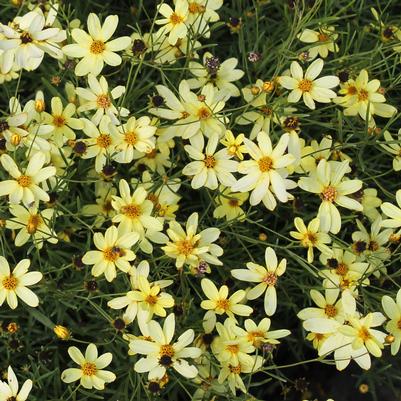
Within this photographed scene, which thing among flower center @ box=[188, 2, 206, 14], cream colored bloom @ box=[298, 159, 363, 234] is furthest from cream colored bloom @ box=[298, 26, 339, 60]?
cream colored bloom @ box=[298, 159, 363, 234]

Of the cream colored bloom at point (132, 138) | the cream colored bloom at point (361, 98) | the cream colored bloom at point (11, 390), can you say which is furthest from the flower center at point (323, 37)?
the cream colored bloom at point (11, 390)

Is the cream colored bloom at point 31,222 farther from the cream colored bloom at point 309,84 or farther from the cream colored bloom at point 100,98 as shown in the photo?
the cream colored bloom at point 309,84

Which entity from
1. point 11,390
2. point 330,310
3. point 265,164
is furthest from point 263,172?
point 11,390

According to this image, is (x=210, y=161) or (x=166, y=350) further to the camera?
(x=210, y=161)

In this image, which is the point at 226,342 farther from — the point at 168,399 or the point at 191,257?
the point at 168,399

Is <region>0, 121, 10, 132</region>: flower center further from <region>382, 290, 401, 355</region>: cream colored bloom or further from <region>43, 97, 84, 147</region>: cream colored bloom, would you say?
<region>382, 290, 401, 355</region>: cream colored bloom

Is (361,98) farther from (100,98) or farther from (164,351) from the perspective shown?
(164,351)
